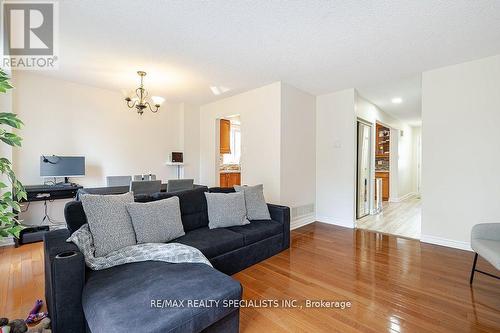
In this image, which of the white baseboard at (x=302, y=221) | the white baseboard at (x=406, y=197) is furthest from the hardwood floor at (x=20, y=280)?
the white baseboard at (x=406, y=197)

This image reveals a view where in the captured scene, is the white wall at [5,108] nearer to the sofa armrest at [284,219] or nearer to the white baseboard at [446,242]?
the sofa armrest at [284,219]

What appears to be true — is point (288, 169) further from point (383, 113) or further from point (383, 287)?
point (383, 113)

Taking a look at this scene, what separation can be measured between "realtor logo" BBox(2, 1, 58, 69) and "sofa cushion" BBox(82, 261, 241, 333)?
2369mm

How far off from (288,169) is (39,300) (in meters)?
3.38

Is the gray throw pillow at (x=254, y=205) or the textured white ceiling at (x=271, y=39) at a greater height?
the textured white ceiling at (x=271, y=39)

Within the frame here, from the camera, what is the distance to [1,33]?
238 cm

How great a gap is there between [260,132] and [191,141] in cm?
210

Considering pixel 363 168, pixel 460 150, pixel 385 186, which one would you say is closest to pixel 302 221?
pixel 363 168

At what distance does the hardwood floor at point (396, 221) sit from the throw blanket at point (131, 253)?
11.4ft

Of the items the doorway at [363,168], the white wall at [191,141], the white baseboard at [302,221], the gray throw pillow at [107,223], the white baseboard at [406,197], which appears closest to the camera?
the gray throw pillow at [107,223]

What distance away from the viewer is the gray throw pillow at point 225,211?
2713 millimetres

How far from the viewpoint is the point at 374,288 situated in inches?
84.7

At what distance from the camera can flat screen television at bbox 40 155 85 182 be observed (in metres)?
3.53

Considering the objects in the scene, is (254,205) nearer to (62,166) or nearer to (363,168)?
(363,168)
